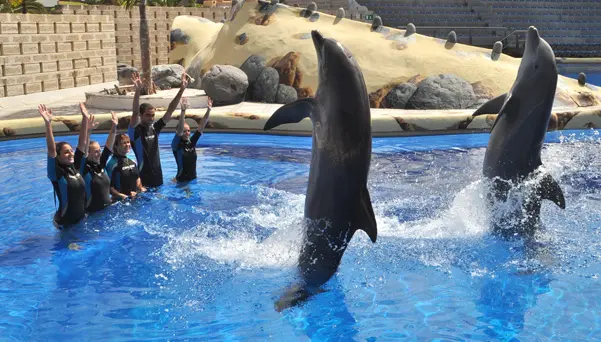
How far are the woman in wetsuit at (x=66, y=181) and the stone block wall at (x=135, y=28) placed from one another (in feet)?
51.2

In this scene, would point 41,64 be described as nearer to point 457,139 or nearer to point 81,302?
point 457,139

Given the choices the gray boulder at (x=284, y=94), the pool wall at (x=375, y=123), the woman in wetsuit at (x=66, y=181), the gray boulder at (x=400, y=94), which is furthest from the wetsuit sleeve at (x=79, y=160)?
the gray boulder at (x=400, y=94)

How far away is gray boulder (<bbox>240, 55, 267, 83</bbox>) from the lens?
1369 cm

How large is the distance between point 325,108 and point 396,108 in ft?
29.2

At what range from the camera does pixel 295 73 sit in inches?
523

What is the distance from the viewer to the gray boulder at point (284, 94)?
13.2 metres

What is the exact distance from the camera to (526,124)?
17.7 ft

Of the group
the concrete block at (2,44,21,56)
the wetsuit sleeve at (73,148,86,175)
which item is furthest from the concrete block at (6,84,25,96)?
the wetsuit sleeve at (73,148,86,175)

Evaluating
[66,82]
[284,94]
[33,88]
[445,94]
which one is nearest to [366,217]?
[445,94]

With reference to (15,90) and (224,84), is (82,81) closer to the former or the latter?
(15,90)

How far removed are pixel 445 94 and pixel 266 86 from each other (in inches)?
136

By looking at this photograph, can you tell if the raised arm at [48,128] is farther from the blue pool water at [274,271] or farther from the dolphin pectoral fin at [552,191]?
the dolphin pectoral fin at [552,191]

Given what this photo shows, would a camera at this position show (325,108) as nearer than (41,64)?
Yes

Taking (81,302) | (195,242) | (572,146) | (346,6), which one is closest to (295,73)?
(572,146)
